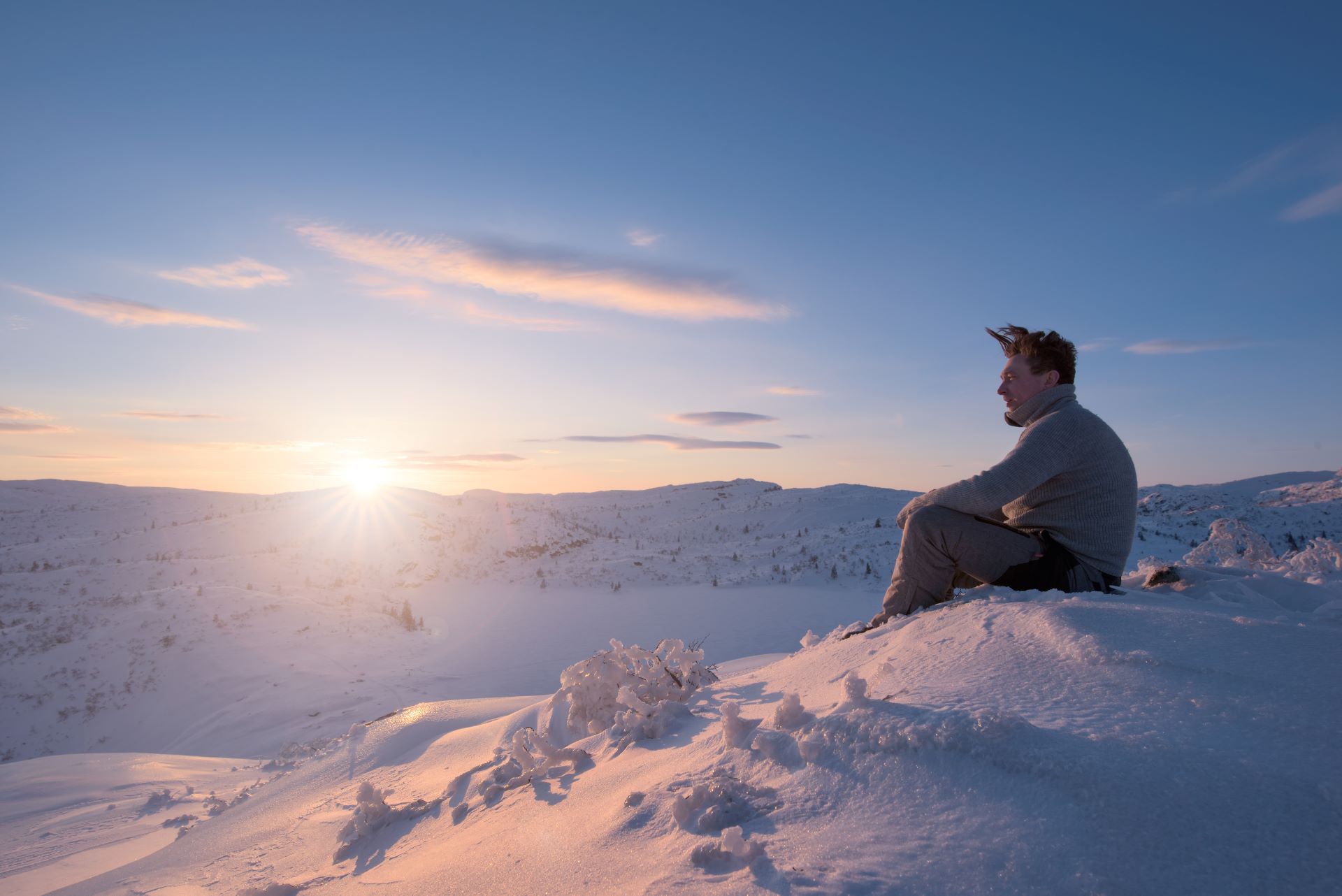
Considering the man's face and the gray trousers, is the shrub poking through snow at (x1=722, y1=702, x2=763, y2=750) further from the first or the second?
the man's face

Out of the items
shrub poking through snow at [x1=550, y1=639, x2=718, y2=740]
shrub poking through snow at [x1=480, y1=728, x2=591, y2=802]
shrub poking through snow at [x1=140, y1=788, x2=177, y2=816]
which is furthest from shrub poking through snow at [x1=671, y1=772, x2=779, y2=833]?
shrub poking through snow at [x1=140, y1=788, x2=177, y2=816]

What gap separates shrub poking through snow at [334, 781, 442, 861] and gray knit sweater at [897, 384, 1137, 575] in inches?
111

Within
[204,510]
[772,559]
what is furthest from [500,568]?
[204,510]

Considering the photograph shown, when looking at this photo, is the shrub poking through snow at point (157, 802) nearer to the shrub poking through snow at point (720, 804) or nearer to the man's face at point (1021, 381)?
the shrub poking through snow at point (720, 804)

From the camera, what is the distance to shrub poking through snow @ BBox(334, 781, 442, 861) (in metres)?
2.96

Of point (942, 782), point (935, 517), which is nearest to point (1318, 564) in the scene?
point (935, 517)

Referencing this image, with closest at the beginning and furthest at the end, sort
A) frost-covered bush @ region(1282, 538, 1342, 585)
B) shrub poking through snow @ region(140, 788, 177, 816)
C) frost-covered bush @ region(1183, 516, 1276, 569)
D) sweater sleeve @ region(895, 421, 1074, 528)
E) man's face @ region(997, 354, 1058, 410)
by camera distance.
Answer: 1. sweater sleeve @ region(895, 421, 1074, 528)
2. man's face @ region(997, 354, 1058, 410)
3. frost-covered bush @ region(1282, 538, 1342, 585)
4. shrub poking through snow @ region(140, 788, 177, 816)
5. frost-covered bush @ region(1183, 516, 1276, 569)

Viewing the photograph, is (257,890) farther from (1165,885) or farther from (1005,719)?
(1165,885)

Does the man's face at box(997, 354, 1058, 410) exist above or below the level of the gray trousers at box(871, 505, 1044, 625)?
above

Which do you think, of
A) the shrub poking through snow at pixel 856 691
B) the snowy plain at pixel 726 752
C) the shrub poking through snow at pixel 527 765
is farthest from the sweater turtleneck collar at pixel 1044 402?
the shrub poking through snow at pixel 527 765

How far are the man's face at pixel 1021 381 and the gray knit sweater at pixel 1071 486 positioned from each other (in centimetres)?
16

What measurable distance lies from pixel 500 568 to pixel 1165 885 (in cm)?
1507

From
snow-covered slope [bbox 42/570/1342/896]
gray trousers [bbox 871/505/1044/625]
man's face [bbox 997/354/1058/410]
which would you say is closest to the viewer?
snow-covered slope [bbox 42/570/1342/896]

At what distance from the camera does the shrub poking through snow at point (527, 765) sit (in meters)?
2.88
